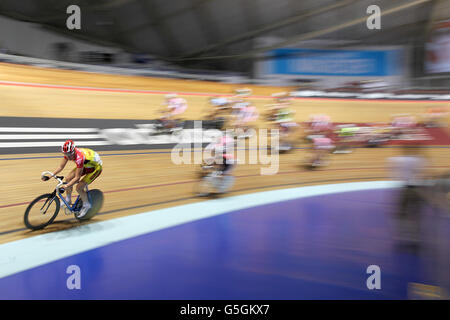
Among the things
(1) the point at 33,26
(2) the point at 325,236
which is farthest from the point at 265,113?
(1) the point at 33,26

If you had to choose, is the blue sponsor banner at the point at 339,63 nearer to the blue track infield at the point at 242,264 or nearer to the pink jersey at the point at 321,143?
the pink jersey at the point at 321,143

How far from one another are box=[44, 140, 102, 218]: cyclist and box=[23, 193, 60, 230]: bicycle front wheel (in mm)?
113

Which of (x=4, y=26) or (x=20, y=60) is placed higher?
(x=4, y=26)

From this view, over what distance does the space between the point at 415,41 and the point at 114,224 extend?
9.89 m

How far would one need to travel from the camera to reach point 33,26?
368 inches

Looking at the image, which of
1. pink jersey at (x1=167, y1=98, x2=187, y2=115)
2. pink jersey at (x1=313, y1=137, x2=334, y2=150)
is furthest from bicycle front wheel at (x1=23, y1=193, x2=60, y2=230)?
pink jersey at (x1=313, y1=137, x2=334, y2=150)

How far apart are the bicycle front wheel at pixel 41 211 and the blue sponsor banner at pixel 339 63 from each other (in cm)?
784

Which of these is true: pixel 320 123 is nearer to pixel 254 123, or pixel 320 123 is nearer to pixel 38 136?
pixel 254 123

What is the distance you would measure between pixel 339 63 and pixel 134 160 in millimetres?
7019

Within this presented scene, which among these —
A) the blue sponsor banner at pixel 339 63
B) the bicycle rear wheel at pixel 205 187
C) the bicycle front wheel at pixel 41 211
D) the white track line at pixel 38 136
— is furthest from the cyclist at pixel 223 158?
the blue sponsor banner at pixel 339 63

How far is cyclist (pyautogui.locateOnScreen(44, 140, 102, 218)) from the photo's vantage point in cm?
252

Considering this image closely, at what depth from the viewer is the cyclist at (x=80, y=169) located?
99.0 inches
